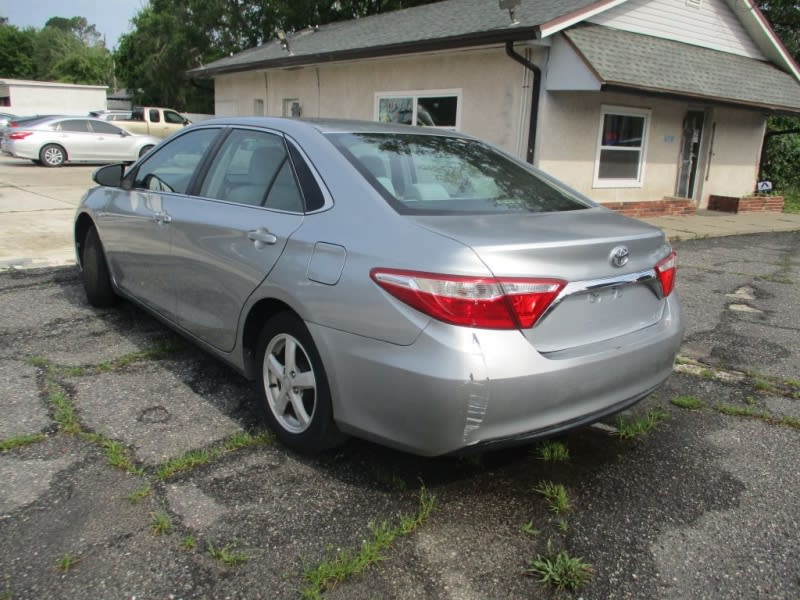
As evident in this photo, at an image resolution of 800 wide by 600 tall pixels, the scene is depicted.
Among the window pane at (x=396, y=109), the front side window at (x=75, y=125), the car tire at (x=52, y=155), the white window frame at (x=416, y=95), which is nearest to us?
the white window frame at (x=416, y=95)

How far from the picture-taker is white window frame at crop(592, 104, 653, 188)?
12.4 metres

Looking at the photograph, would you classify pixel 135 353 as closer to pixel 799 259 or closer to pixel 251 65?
A: pixel 799 259

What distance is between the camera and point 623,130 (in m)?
13.0

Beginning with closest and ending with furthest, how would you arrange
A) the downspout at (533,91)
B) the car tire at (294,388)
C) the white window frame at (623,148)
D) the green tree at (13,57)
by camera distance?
1. the car tire at (294,388)
2. the downspout at (533,91)
3. the white window frame at (623,148)
4. the green tree at (13,57)

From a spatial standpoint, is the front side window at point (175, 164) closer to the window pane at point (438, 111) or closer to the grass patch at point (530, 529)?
the grass patch at point (530, 529)

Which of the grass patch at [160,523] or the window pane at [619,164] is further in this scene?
the window pane at [619,164]

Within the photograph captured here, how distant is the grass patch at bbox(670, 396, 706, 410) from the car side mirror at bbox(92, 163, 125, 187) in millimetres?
3897

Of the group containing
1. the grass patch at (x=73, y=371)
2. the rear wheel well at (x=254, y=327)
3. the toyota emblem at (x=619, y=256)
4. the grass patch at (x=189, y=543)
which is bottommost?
the grass patch at (x=189, y=543)

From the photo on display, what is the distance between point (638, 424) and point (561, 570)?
1.38 metres

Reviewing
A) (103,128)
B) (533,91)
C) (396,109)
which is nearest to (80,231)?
(533,91)

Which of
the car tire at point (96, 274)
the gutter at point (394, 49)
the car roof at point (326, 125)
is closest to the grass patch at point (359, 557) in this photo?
the car roof at point (326, 125)

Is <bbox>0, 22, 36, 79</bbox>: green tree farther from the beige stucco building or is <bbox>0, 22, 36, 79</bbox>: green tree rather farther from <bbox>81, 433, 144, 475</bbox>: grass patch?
<bbox>81, 433, 144, 475</bbox>: grass patch

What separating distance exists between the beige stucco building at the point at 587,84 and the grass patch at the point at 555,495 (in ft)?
28.8

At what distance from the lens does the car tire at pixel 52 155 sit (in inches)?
782
